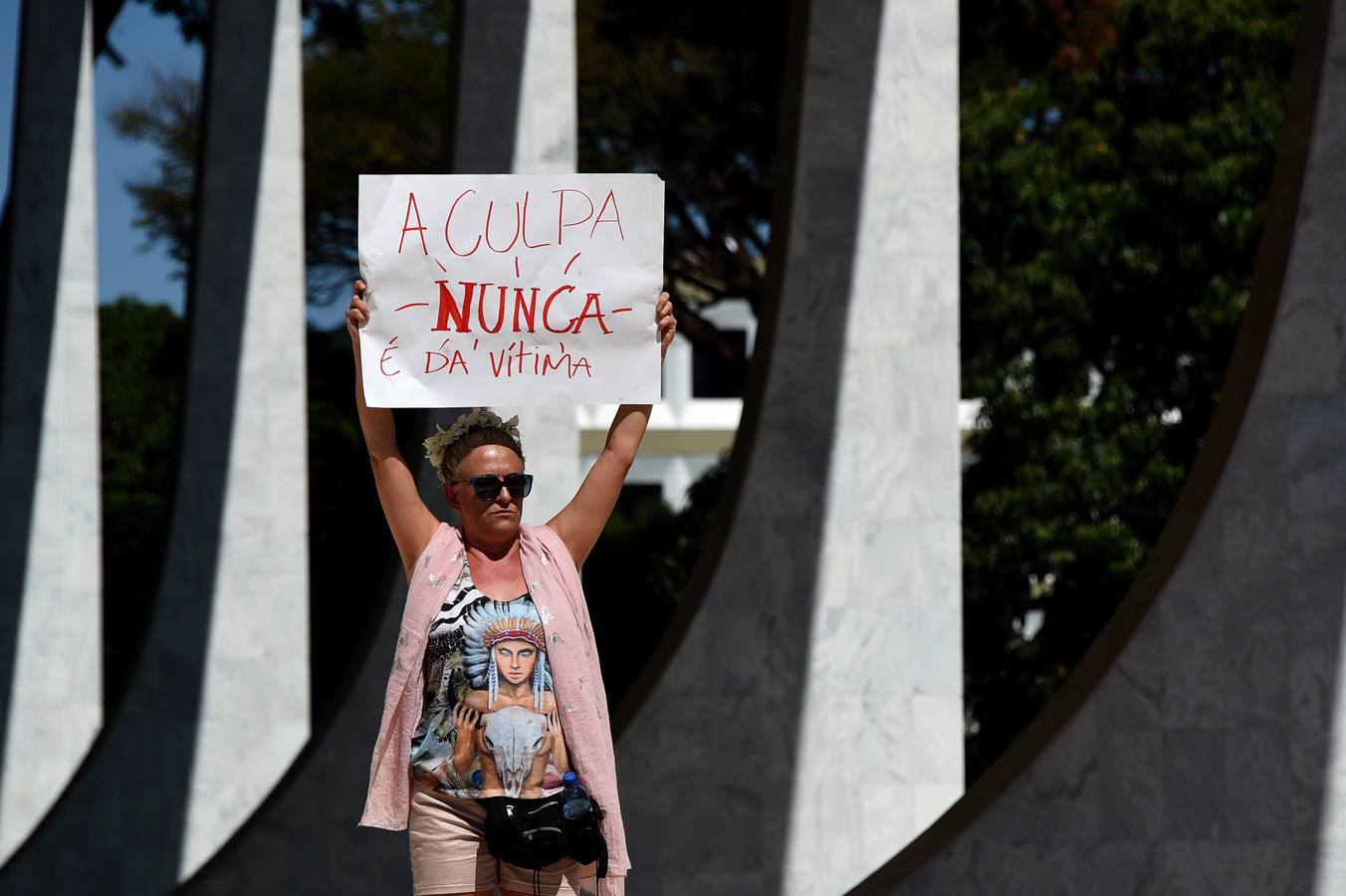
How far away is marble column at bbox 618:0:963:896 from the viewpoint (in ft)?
31.6

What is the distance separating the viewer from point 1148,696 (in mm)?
8023

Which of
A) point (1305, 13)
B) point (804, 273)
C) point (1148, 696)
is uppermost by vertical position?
point (1305, 13)

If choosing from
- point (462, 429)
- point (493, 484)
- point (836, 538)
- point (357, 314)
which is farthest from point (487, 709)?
point (836, 538)

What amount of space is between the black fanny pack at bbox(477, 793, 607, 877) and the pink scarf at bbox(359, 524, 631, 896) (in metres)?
0.13

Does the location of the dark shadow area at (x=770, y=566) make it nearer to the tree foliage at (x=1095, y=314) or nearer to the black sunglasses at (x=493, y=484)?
the black sunglasses at (x=493, y=484)

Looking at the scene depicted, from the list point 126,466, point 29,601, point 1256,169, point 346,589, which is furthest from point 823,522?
point 126,466

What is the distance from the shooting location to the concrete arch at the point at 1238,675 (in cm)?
792

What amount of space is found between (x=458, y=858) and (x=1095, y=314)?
19843 millimetres

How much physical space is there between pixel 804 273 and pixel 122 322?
30406mm

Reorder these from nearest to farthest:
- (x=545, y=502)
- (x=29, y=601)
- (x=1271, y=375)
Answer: (x=1271, y=375)
(x=545, y=502)
(x=29, y=601)

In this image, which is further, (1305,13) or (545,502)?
(545,502)

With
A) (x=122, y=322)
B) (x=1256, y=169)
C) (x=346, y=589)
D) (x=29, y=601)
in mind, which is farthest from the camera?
(x=122, y=322)

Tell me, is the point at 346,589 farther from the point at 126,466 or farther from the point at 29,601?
the point at 29,601

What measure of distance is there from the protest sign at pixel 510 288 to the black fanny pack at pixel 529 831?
107 cm
